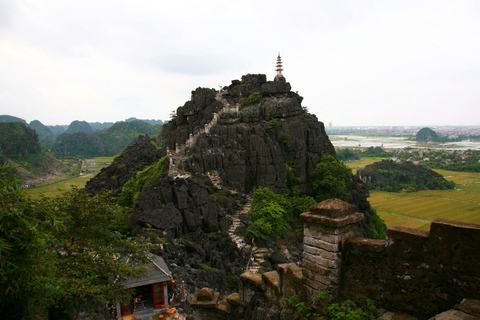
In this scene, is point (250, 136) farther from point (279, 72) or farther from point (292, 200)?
point (279, 72)

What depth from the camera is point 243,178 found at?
28.9 m

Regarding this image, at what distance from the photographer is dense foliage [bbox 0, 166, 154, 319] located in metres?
4.86

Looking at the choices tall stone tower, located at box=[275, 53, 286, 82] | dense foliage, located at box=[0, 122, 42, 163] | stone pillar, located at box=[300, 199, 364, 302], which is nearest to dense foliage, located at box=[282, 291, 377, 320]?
stone pillar, located at box=[300, 199, 364, 302]

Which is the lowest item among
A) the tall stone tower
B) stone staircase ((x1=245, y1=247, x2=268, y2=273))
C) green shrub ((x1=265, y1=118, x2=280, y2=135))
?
stone staircase ((x1=245, y1=247, x2=268, y2=273))

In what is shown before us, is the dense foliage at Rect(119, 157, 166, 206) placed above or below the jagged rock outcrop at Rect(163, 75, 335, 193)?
below

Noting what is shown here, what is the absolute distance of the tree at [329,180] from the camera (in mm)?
30016

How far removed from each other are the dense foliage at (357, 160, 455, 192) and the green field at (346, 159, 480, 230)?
3.27m

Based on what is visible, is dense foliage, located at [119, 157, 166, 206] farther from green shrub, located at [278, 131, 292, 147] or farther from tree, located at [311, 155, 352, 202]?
tree, located at [311, 155, 352, 202]

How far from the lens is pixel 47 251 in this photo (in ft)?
Result: 20.0

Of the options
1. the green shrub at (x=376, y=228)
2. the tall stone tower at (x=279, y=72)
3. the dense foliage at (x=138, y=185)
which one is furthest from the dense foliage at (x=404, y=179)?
the dense foliage at (x=138, y=185)

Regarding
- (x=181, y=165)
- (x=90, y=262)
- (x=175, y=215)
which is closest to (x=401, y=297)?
(x=90, y=262)

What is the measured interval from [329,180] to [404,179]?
5599 centimetres

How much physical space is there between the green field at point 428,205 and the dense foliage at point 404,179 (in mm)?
3275

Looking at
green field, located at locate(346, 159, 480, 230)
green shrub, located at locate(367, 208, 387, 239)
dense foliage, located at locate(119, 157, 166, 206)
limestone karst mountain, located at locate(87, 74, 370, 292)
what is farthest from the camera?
green field, located at locate(346, 159, 480, 230)
